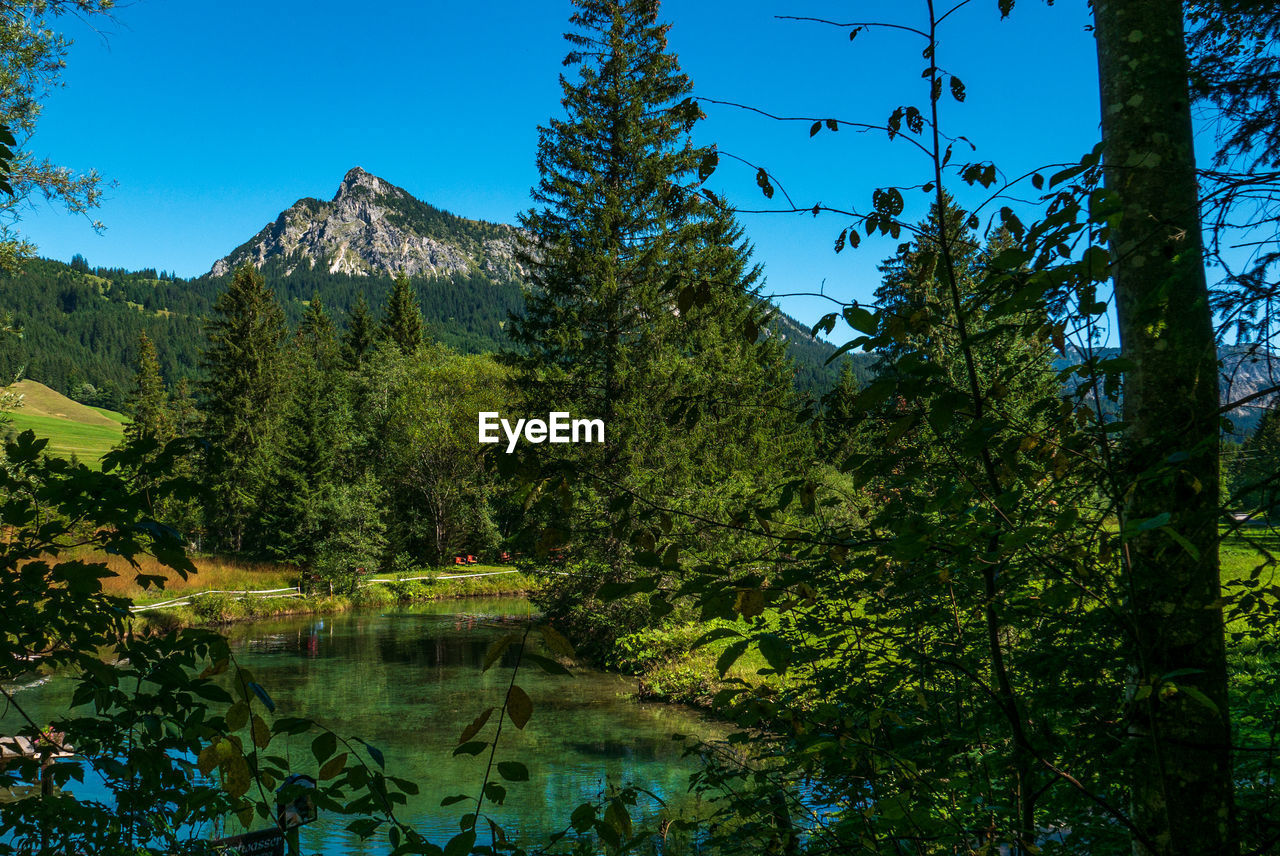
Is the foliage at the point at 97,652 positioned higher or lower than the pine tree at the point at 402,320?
lower

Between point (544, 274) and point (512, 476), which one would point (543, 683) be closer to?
point (544, 274)

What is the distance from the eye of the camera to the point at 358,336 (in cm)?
4866

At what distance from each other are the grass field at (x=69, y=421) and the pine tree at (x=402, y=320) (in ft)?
187

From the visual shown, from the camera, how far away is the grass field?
90.8 meters

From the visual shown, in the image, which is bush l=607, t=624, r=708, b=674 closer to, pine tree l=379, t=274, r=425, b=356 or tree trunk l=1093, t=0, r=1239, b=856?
tree trunk l=1093, t=0, r=1239, b=856

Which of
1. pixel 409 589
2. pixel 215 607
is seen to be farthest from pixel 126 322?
pixel 215 607

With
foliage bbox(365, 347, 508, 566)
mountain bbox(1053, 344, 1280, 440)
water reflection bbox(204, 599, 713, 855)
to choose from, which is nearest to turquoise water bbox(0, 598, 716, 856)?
water reflection bbox(204, 599, 713, 855)

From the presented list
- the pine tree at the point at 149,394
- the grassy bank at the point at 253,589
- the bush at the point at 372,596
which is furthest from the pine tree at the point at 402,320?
the bush at the point at 372,596

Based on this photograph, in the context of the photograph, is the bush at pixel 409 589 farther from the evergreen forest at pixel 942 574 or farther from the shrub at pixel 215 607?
the evergreen forest at pixel 942 574

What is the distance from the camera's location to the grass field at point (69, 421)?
9075 cm

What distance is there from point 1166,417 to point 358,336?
2007 inches

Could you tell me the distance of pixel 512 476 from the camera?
145cm

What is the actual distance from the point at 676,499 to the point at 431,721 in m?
7.13

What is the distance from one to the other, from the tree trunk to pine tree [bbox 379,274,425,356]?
4652 centimetres
